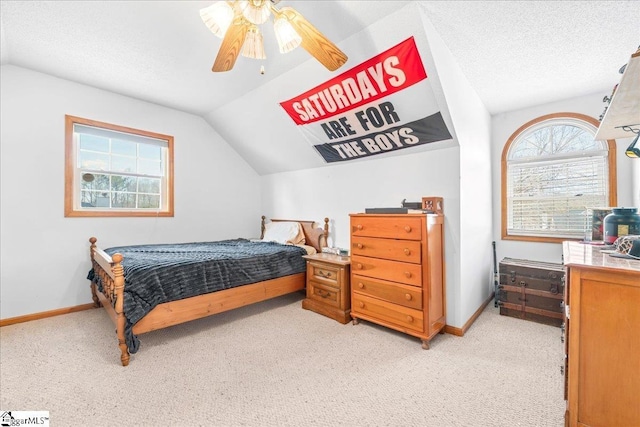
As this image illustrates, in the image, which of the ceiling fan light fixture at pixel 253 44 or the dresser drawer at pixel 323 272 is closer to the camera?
the ceiling fan light fixture at pixel 253 44

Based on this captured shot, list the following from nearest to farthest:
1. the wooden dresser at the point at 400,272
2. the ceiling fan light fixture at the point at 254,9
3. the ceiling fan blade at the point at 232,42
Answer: the ceiling fan light fixture at the point at 254,9, the ceiling fan blade at the point at 232,42, the wooden dresser at the point at 400,272

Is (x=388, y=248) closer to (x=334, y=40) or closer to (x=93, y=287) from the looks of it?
(x=334, y=40)

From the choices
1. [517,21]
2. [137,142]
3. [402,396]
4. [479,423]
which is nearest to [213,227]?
[137,142]

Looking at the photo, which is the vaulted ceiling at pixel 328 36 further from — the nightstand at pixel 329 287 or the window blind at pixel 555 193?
the nightstand at pixel 329 287

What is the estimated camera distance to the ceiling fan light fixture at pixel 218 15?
1.50 meters

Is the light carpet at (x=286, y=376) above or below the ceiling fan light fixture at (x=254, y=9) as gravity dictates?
below

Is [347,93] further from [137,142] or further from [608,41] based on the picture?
[137,142]

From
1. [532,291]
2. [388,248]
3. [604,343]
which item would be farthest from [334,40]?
[532,291]

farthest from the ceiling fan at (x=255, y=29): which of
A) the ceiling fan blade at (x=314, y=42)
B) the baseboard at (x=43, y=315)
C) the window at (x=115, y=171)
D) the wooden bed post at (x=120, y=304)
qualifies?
the baseboard at (x=43, y=315)

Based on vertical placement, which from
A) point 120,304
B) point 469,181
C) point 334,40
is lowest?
point 120,304

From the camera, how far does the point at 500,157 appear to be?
3453mm

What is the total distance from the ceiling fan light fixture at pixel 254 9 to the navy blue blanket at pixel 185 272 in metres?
1.95

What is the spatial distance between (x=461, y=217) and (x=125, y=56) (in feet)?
11.6

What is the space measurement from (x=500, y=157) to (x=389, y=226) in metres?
2.12
